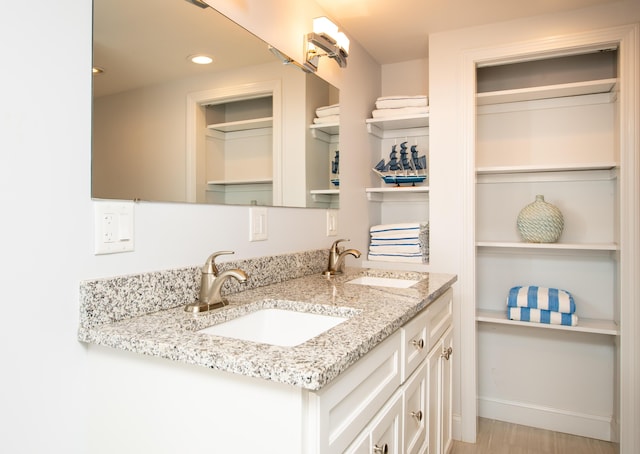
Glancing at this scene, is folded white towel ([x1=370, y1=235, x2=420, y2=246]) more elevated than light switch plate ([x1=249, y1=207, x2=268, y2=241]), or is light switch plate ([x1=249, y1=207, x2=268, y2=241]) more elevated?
light switch plate ([x1=249, y1=207, x2=268, y2=241])

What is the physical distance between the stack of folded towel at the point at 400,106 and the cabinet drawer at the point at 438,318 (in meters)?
1.12

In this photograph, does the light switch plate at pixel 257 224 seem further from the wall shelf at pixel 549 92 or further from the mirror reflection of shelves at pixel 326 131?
the wall shelf at pixel 549 92

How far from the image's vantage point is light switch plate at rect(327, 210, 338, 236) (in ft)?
6.84

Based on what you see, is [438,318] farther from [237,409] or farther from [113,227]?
[113,227]

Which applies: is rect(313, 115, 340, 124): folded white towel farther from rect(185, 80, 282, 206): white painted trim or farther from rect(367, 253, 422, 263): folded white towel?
rect(367, 253, 422, 263): folded white towel

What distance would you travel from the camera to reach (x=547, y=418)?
2.44 metres

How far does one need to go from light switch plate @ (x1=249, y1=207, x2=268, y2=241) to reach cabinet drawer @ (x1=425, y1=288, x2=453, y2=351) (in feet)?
2.13

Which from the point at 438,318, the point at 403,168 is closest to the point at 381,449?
the point at 438,318

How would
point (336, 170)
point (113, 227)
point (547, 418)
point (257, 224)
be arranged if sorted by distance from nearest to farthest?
point (113, 227) → point (257, 224) → point (336, 170) → point (547, 418)

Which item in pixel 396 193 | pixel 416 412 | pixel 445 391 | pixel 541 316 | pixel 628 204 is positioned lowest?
pixel 445 391

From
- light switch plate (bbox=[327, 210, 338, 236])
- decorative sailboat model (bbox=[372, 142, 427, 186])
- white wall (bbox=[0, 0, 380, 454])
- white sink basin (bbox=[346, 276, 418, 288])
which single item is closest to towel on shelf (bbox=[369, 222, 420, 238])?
decorative sailboat model (bbox=[372, 142, 427, 186])

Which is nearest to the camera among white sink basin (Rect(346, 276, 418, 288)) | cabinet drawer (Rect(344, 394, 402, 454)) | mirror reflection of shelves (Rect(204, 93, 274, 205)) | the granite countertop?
the granite countertop

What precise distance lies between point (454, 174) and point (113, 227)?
1.83 m

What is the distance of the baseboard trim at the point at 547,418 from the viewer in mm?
2318
